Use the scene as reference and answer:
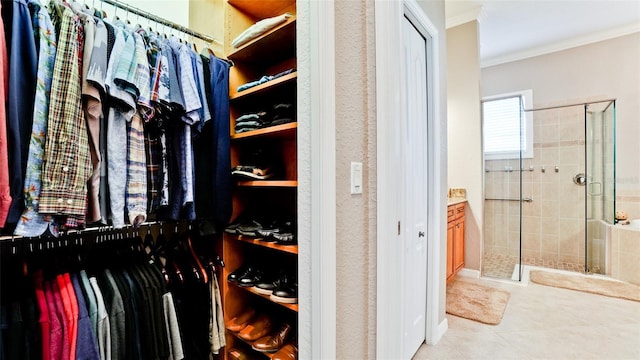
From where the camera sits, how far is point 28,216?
831mm

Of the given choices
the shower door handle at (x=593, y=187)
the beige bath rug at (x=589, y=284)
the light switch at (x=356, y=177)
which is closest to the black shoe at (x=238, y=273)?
the light switch at (x=356, y=177)

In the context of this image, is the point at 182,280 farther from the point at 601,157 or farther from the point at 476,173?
the point at 601,157

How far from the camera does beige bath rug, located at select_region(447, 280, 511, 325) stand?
7.09 feet

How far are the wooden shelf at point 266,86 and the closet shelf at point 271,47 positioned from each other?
22 centimetres

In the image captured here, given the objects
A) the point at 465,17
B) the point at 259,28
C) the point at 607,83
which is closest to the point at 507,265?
the point at 607,83

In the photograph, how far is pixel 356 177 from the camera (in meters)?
0.95

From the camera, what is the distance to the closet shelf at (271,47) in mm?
1317

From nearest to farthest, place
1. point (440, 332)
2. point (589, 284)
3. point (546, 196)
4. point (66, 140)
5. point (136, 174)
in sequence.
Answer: point (66, 140), point (136, 174), point (440, 332), point (589, 284), point (546, 196)

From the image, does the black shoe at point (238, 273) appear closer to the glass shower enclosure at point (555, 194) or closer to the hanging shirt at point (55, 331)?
the hanging shirt at point (55, 331)

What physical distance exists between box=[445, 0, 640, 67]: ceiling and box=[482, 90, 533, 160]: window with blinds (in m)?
0.66

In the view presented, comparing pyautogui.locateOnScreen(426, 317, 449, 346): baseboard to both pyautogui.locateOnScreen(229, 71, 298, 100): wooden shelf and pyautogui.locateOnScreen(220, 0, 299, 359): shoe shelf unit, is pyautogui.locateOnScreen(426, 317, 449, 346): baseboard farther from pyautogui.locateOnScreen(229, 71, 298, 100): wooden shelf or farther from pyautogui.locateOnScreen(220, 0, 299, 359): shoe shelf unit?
pyautogui.locateOnScreen(229, 71, 298, 100): wooden shelf

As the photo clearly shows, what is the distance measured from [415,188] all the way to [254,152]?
969 millimetres

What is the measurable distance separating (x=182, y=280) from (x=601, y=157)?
173 inches

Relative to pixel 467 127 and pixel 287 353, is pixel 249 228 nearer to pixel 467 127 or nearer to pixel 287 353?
pixel 287 353
